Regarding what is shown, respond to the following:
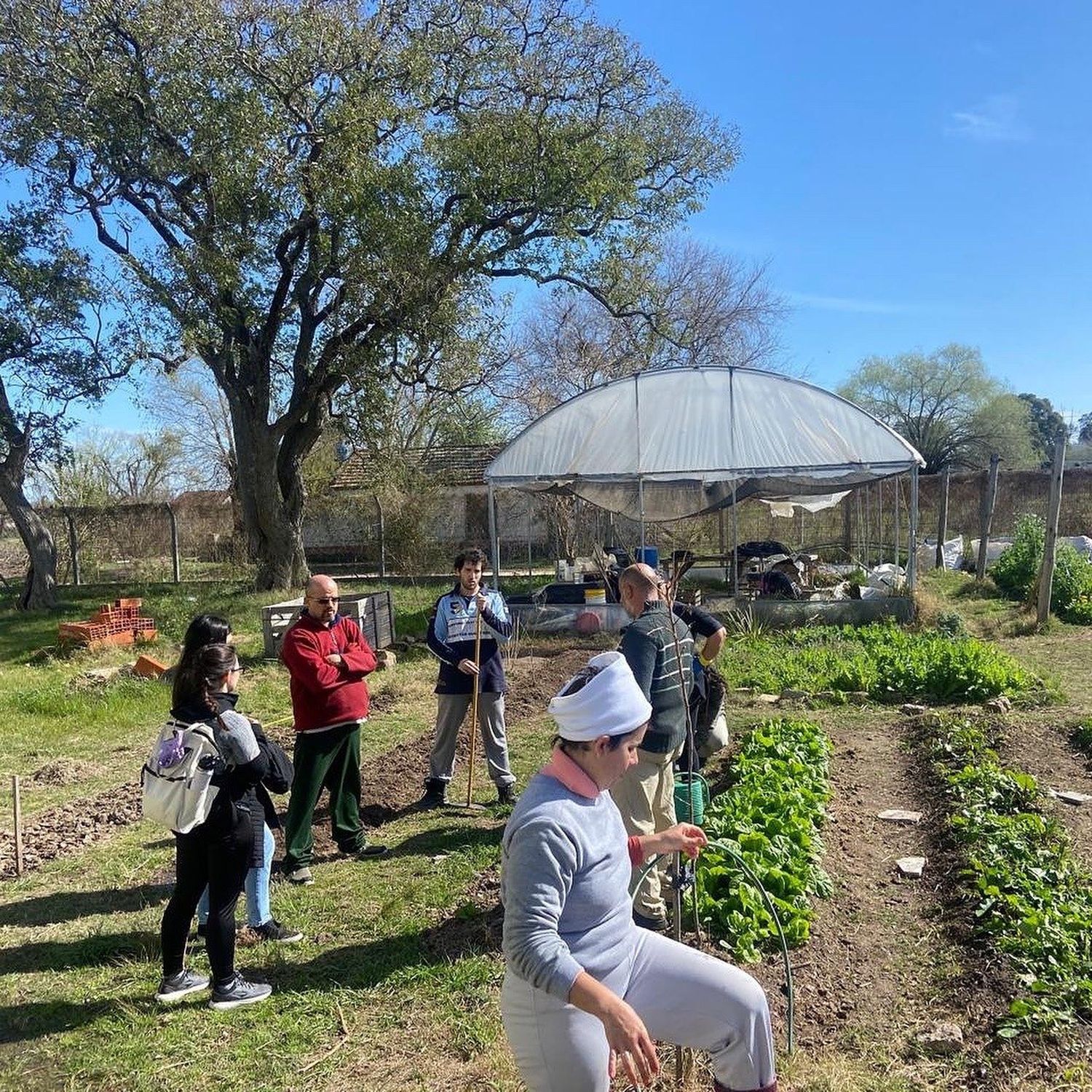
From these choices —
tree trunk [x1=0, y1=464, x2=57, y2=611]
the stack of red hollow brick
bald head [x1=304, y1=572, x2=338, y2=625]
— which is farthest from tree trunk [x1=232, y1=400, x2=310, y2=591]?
bald head [x1=304, y1=572, x2=338, y2=625]

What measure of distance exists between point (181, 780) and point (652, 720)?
2.09 meters

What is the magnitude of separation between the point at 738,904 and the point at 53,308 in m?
17.8

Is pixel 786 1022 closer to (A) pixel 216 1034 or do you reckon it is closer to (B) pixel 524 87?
(A) pixel 216 1034

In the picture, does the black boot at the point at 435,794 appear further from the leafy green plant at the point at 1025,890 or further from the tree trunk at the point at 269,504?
the tree trunk at the point at 269,504

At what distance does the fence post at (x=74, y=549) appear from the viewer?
22.3m

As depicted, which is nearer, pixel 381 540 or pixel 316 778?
pixel 316 778

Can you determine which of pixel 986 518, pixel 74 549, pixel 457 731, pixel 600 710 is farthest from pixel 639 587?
pixel 74 549

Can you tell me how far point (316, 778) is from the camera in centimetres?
524

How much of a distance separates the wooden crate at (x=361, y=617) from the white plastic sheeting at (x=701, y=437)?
305cm

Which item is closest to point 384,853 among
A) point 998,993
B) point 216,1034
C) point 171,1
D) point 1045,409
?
point 216,1034

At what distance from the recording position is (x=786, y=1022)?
354 cm

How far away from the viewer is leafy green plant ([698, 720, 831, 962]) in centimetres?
414

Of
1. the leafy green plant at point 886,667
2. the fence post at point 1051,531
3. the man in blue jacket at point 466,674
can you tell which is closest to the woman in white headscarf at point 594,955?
the man in blue jacket at point 466,674

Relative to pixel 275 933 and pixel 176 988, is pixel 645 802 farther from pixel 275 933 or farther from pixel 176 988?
pixel 176 988
